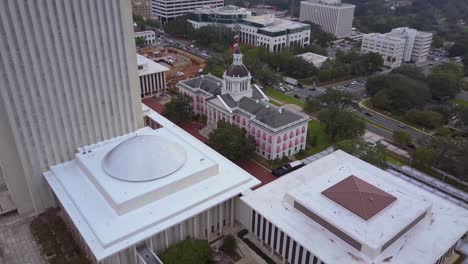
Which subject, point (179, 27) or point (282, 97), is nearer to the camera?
point (282, 97)

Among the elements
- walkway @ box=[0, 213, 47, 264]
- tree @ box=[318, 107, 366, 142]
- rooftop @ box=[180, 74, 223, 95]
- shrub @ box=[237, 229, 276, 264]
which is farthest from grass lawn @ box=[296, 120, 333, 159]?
walkway @ box=[0, 213, 47, 264]

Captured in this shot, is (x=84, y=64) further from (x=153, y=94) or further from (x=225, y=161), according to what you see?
(x=153, y=94)

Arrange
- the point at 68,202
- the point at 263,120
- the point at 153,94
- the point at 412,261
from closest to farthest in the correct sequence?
the point at 412,261 → the point at 68,202 → the point at 263,120 → the point at 153,94

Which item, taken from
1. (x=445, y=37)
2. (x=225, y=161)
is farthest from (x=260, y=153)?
(x=445, y=37)

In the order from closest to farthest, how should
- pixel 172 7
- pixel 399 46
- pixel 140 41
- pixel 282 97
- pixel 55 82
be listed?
pixel 55 82 → pixel 282 97 → pixel 399 46 → pixel 140 41 → pixel 172 7

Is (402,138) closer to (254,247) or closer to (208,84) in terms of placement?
(254,247)

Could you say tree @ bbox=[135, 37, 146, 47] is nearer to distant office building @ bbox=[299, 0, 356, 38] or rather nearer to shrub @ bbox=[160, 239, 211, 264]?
distant office building @ bbox=[299, 0, 356, 38]

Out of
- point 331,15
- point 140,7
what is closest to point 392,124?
point 331,15
